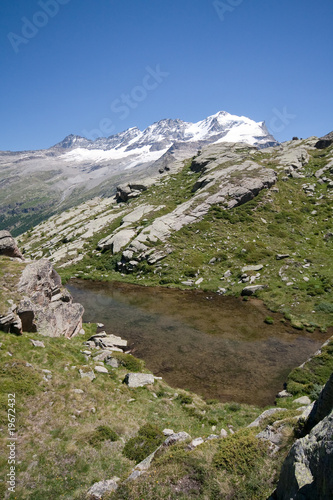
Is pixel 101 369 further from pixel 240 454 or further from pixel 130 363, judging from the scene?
pixel 240 454

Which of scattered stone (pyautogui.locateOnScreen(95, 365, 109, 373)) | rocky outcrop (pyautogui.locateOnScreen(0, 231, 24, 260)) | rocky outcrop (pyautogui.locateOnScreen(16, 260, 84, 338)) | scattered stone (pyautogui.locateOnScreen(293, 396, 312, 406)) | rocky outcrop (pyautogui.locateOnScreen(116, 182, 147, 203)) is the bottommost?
scattered stone (pyautogui.locateOnScreen(293, 396, 312, 406))

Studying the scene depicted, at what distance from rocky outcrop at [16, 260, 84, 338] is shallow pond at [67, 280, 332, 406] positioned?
5.74m

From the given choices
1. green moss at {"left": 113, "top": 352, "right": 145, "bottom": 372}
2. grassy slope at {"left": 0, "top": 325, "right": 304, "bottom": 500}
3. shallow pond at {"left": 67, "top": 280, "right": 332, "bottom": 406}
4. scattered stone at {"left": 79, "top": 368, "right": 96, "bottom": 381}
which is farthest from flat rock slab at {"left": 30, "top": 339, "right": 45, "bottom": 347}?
shallow pond at {"left": 67, "top": 280, "right": 332, "bottom": 406}

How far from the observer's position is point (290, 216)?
59625mm

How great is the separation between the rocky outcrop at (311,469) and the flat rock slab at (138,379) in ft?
44.4

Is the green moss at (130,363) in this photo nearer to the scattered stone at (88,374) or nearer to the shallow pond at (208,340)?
the shallow pond at (208,340)

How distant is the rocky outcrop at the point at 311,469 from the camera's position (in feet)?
22.5

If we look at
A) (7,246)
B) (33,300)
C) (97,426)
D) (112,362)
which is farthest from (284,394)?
(7,246)

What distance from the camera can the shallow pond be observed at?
22547mm

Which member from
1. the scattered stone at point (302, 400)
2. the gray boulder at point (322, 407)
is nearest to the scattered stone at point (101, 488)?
the gray boulder at point (322, 407)

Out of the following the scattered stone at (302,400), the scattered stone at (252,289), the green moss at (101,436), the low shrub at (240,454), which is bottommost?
the scattered stone at (302,400)

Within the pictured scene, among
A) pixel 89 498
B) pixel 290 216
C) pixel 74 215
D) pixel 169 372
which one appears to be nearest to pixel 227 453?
pixel 89 498

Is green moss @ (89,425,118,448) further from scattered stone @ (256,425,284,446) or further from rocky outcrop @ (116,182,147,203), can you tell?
rocky outcrop @ (116,182,147,203)

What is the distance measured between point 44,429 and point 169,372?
12189 mm
